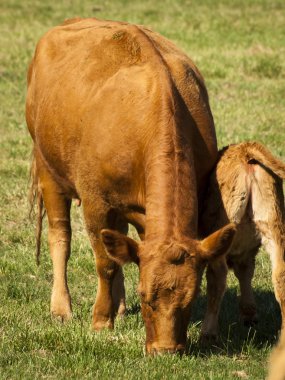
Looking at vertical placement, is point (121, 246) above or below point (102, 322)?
above

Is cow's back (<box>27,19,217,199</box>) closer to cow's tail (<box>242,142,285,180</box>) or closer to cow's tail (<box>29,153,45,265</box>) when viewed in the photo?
cow's tail (<box>242,142,285,180</box>)

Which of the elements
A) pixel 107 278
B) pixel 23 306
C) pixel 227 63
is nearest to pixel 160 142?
pixel 107 278

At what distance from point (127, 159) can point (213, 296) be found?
1.17 meters

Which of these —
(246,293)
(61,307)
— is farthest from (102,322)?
(246,293)

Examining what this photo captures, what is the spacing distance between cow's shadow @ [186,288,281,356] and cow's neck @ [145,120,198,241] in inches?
33.1

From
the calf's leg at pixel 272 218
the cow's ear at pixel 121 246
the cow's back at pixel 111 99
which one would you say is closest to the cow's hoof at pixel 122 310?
the cow's back at pixel 111 99

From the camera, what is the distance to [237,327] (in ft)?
25.2

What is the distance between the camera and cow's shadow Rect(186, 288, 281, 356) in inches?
277

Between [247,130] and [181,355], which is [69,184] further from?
[247,130]

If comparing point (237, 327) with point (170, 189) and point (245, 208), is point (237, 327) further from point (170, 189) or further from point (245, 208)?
point (170, 189)

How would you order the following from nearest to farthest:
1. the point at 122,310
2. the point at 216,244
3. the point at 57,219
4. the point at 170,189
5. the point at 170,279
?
the point at 170,279 → the point at 216,244 → the point at 170,189 → the point at 122,310 → the point at 57,219

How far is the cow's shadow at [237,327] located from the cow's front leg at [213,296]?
0.07m

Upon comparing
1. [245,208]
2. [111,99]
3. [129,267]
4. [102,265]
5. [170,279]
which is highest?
[111,99]

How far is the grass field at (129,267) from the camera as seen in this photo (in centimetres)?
641
